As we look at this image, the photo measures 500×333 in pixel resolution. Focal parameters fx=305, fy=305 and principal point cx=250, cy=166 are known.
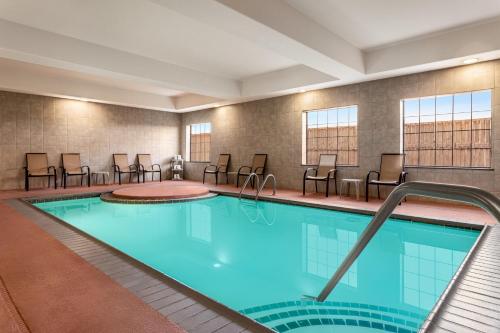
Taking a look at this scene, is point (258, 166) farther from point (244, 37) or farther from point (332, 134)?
point (244, 37)

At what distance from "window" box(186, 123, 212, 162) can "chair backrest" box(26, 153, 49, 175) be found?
451cm

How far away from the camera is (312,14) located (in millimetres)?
4266

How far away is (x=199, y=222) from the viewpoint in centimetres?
477

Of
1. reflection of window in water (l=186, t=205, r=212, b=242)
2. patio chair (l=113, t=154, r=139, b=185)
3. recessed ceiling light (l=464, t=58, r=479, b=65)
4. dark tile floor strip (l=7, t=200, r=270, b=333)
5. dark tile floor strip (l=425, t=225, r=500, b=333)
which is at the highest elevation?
recessed ceiling light (l=464, t=58, r=479, b=65)

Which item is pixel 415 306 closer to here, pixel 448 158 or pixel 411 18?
pixel 411 18

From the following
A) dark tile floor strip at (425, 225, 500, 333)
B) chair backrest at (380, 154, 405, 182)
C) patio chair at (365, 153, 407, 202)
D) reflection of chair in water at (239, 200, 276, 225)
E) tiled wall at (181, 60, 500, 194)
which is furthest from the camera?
chair backrest at (380, 154, 405, 182)

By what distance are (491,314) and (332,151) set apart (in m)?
6.14

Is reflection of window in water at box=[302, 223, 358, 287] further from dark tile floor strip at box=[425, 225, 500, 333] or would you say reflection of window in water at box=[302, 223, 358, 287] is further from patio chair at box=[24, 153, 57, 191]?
patio chair at box=[24, 153, 57, 191]

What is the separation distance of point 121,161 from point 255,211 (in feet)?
19.0

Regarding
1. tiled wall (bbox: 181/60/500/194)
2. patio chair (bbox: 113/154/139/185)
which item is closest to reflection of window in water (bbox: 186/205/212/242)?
tiled wall (bbox: 181/60/500/194)

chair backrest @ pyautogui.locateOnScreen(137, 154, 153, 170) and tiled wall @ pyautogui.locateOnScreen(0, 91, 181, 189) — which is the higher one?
tiled wall @ pyautogui.locateOnScreen(0, 91, 181, 189)

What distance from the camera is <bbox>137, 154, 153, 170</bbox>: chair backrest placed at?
999 cm

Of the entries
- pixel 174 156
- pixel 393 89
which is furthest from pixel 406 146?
pixel 174 156

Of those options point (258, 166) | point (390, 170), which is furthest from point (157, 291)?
point (258, 166)
